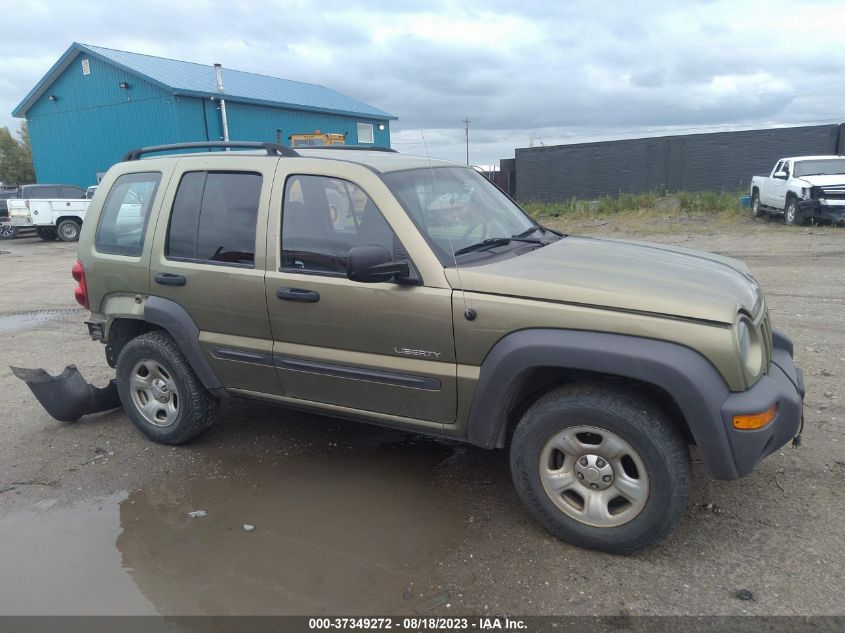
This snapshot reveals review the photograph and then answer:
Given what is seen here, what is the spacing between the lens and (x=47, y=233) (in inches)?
874

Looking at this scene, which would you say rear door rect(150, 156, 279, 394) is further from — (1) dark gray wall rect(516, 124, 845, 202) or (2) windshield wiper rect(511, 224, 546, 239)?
(1) dark gray wall rect(516, 124, 845, 202)

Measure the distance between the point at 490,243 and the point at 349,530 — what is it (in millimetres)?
1763

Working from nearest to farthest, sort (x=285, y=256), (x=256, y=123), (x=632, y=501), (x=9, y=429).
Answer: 1. (x=632, y=501)
2. (x=285, y=256)
3. (x=9, y=429)
4. (x=256, y=123)

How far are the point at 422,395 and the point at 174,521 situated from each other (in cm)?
158

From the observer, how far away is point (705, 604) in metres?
2.78

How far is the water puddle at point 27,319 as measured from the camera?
8445 mm

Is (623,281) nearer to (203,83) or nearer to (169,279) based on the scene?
(169,279)

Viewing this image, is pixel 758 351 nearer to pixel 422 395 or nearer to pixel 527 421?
pixel 527 421

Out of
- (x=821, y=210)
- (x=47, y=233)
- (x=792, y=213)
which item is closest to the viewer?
(x=821, y=210)

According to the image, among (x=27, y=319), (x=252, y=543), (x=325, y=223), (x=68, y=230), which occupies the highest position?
(x=325, y=223)

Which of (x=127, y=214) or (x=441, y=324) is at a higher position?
(x=127, y=214)

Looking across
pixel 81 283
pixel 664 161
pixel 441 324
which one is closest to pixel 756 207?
pixel 664 161

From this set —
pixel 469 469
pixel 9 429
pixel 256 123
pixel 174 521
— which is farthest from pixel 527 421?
pixel 256 123

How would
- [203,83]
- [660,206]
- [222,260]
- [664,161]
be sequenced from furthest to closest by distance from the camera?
[203,83], [664,161], [660,206], [222,260]
